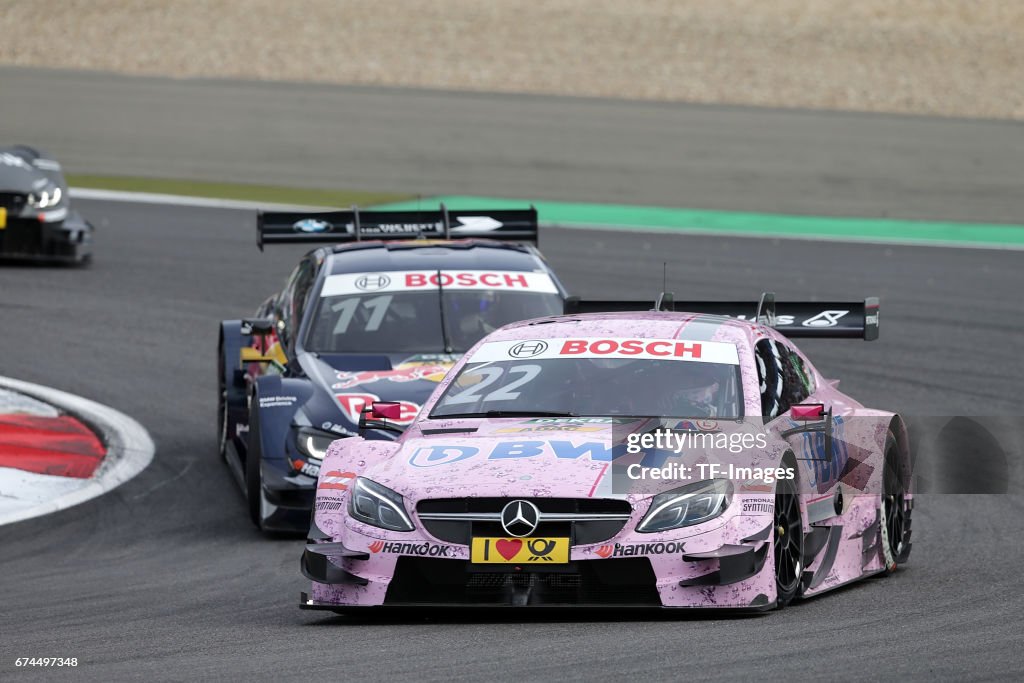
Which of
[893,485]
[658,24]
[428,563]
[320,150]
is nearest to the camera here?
[428,563]

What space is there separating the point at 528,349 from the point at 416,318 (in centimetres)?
292

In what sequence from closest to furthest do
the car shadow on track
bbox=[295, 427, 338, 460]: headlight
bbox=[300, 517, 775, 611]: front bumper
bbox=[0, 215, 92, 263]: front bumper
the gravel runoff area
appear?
bbox=[300, 517, 775, 611]: front bumper < the car shadow on track < bbox=[295, 427, 338, 460]: headlight < bbox=[0, 215, 92, 263]: front bumper < the gravel runoff area

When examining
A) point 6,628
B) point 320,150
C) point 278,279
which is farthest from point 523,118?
point 6,628

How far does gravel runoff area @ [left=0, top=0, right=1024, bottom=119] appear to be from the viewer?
37.8 m

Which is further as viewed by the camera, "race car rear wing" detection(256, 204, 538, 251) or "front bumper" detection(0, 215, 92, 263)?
"front bumper" detection(0, 215, 92, 263)

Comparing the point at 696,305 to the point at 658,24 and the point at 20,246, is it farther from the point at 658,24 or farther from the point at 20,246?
the point at 658,24

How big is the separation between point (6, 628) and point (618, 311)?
136 inches

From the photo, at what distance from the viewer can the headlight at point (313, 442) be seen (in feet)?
32.8

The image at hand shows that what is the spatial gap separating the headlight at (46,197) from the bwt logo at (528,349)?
432 inches

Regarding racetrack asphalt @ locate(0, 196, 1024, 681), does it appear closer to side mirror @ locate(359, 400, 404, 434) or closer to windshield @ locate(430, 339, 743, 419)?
side mirror @ locate(359, 400, 404, 434)

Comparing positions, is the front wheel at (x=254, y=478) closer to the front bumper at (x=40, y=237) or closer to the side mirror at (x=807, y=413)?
the side mirror at (x=807, y=413)

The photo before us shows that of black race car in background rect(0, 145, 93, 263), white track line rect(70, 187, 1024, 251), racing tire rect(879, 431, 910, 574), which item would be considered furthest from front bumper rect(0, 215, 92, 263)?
racing tire rect(879, 431, 910, 574)

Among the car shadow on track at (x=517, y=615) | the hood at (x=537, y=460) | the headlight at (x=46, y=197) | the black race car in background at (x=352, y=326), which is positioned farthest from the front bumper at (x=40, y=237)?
the car shadow on track at (x=517, y=615)

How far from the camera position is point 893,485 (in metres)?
8.89
